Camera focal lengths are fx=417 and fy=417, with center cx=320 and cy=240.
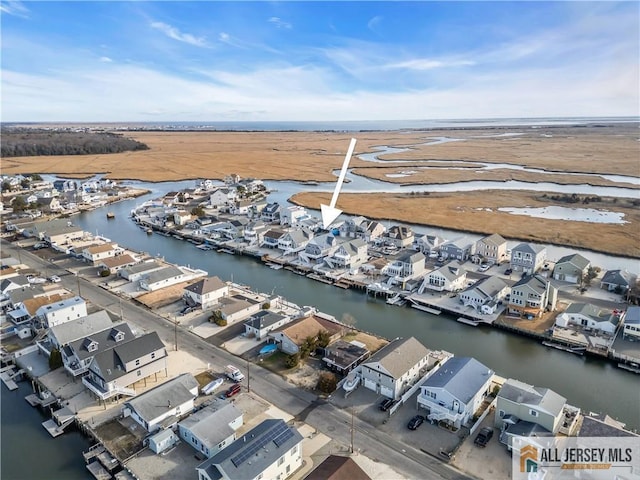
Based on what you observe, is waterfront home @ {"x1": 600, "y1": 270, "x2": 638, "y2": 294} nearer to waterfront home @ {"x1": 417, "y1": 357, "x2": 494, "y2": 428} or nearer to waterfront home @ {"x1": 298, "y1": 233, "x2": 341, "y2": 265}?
waterfront home @ {"x1": 417, "y1": 357, "x2": 494, "y2": 428}

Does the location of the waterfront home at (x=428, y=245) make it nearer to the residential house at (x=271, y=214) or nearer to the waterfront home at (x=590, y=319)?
the waterfront home at (x=590, y=319)

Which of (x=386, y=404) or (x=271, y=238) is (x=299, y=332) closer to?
(x=386, y=404)

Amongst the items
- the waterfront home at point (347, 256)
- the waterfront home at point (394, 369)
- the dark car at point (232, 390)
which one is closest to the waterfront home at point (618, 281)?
the waterfront home at point (347, 256)

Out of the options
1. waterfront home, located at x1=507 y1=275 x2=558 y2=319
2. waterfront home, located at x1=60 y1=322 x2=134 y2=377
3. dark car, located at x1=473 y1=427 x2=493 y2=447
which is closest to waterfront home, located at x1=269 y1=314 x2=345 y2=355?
waterfront home, located at x1=60 y1=322 x2=134 y2=377

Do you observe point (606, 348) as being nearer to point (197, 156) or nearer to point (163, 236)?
point (163, 236)

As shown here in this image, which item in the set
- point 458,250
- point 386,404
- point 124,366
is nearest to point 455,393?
point 386,404

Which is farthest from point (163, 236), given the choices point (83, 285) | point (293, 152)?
point (293, 152)
